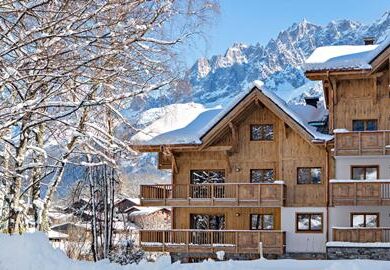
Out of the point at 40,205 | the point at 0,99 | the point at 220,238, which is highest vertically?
the point at 0,99

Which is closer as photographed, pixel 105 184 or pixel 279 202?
pixel 279 202

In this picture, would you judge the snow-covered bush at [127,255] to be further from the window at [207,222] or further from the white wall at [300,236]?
the white wall at [300,236]

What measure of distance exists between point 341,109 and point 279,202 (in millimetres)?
4584

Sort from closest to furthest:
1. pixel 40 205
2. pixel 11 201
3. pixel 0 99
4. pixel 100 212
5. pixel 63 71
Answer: pixel 63 71 → pixel 0 99 → pixel 11 201 → pixel 40 205 → pixel 100 212

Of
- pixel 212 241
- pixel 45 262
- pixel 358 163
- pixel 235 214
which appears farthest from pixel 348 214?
pixel 45 262

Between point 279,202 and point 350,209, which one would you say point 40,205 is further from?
point 350,209

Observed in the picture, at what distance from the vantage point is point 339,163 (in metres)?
26.8

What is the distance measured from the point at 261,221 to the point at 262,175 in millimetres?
1989

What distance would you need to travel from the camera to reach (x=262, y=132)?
28.8 meters

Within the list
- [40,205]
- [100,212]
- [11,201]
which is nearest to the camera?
[11,201]

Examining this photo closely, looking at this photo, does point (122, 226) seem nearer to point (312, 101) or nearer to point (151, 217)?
point (151, 217)

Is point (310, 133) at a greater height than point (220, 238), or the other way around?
point (310, 133)

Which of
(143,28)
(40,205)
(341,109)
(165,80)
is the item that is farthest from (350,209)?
(143,28)

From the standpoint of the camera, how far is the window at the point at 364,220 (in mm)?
26234
